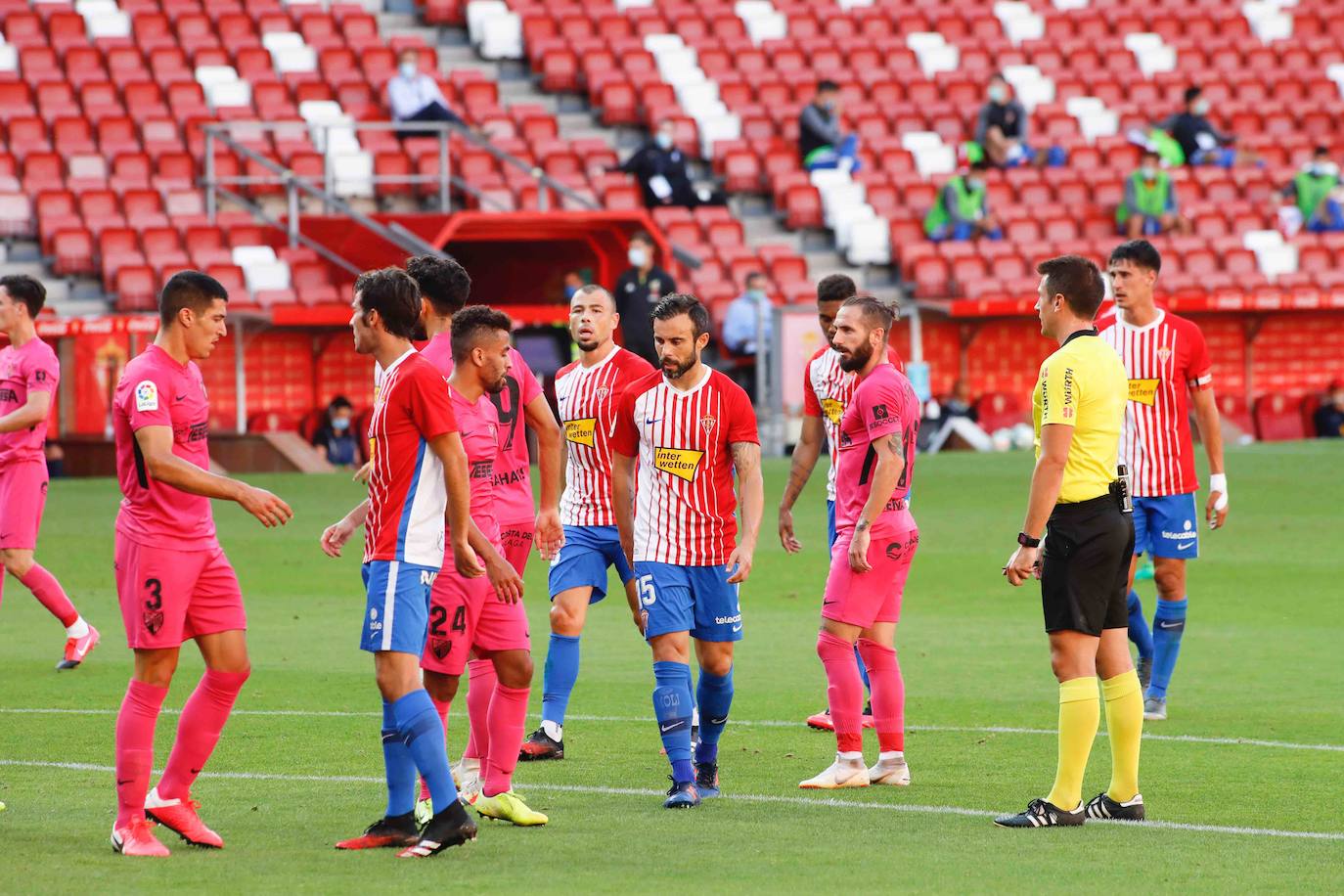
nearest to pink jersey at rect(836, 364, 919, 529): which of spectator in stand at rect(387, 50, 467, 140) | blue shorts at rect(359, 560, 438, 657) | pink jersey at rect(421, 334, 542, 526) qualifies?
pink jersey at rect(421, 334, 542, 526)

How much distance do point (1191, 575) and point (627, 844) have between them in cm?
826

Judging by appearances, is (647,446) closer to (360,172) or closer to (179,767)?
(179,767)

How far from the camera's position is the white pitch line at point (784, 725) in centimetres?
784

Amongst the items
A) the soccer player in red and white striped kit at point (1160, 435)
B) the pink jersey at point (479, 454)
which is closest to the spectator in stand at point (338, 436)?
the soccer player in red and white striped kit at point (1160, 435)

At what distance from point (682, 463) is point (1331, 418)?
18.3 metres

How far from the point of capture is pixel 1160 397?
891 cm

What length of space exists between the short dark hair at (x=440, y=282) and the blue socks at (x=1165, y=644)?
377cm

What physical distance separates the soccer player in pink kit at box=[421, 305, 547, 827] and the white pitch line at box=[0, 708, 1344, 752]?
6.57ft

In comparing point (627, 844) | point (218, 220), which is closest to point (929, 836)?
point (627, 844)

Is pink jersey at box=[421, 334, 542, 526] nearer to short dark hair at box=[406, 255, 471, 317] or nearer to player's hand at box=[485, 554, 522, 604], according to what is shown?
short dark hair at box=[406, 255, 471, 317]

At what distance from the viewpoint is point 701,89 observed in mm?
25969

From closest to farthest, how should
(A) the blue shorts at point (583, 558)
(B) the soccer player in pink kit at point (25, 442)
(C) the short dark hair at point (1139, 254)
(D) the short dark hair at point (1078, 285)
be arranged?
(D) the short dark hair at point (1078, 285)
(A) the blue shorts at point (583, 558)
(B) the soccer player in pink kit at point (25, 442)
(C) the short dark hair at point (1139, 254)

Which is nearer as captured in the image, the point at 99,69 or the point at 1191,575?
the point at 1191,575

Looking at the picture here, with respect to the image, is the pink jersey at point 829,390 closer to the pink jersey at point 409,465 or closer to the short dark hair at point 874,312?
the short dark hair at point 874,312
